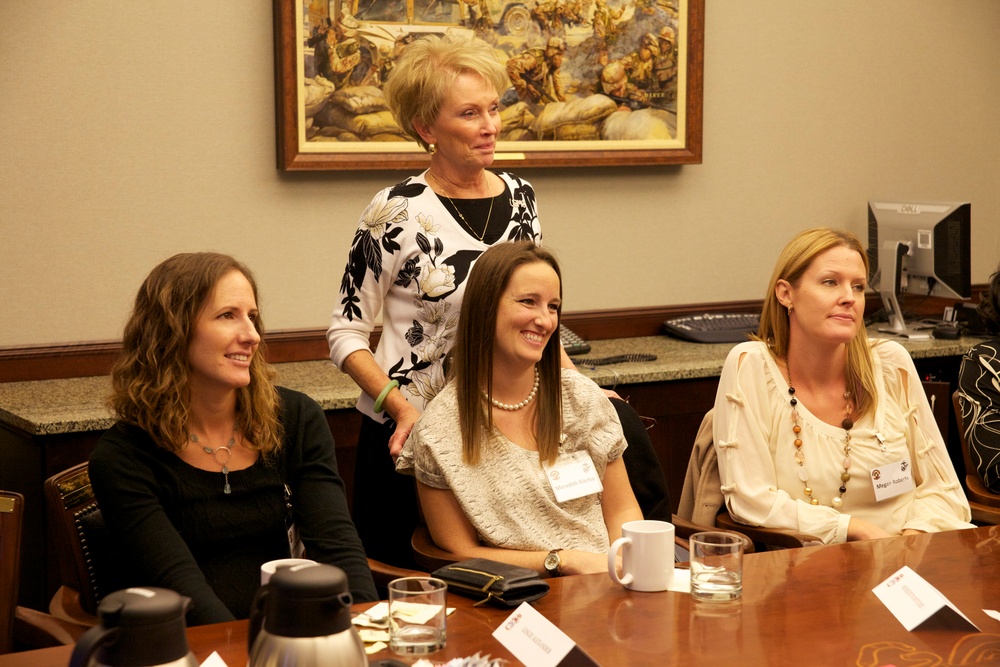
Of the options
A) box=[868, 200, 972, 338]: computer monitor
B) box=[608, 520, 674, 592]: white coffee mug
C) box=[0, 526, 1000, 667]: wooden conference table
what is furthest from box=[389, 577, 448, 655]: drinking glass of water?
box=[868, 200, 972, 338]: computer monitor

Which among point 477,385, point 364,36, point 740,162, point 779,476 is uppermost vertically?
point 364,36

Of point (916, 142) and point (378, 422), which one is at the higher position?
point (916, 142)

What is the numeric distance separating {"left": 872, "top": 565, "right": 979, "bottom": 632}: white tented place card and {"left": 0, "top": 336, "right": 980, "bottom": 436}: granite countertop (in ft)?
5.95

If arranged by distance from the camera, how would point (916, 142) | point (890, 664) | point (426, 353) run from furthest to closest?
point (916, 142)
point (426, 353)
point (890, 664)

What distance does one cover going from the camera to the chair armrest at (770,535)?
2.56 m

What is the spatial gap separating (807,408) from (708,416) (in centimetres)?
25

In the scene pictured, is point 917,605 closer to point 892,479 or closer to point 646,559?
point 646,559

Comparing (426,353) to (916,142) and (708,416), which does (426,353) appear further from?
(916,142)

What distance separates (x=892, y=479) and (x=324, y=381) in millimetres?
1814

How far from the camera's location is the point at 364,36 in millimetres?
4016

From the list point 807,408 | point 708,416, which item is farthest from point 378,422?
point 807,408

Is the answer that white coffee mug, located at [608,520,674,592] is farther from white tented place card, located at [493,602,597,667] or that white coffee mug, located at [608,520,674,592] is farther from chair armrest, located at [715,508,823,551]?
chair armrest, located at [715,508,823,551]

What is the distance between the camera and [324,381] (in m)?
3.73

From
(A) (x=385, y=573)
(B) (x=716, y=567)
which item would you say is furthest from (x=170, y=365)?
(B) (x=716, y=567)
